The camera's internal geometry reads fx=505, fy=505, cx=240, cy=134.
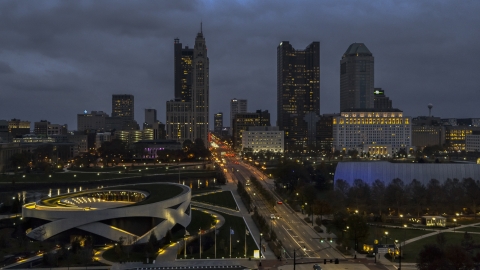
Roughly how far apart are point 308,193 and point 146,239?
2713 cm

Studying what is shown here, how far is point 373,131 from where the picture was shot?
17562 centimetres

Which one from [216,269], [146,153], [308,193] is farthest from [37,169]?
[216,269]

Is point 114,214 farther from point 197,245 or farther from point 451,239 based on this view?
point 451,239

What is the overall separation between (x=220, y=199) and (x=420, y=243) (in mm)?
34091

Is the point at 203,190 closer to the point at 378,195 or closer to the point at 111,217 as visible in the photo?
the point at 378,195

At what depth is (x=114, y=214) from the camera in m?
46.1

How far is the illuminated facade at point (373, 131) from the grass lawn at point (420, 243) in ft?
413

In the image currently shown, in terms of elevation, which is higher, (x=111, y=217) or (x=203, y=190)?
(x=111, y=217)

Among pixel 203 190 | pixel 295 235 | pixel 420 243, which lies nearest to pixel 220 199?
pixel 203 190

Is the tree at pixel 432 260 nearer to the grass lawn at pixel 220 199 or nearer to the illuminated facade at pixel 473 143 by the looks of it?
the grass lawn at pixel 220 199

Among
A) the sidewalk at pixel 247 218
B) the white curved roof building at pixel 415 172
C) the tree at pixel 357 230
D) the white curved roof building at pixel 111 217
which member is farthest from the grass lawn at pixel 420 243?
the white curved roof building at pixel 415 172

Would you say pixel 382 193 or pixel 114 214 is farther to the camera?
pixel 382 193

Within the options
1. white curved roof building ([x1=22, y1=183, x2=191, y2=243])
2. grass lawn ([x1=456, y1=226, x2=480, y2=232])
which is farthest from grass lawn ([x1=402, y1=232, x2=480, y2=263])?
white curved roof building ([x1=22, y1=183, x2=191, y2=243])

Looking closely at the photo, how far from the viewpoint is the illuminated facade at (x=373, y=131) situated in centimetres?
17550
